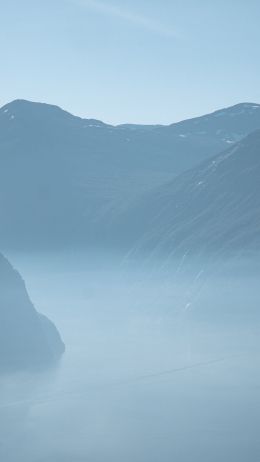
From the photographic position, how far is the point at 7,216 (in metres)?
158

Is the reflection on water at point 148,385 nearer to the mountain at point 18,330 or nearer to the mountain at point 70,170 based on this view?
the mountain at point 18,330

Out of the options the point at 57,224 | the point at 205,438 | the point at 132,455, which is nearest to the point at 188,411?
the point at 205,438

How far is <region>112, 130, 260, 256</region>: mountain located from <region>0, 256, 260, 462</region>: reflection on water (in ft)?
31.1

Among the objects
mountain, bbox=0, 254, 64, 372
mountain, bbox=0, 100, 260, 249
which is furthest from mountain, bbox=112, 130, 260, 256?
mountain, bbox=0, 254, 64, 372

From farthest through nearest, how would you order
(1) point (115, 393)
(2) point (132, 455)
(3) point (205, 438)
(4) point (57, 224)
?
1. (4) point (57, 224)
2. (1) point (115, 393)
3. (3) point (205, 438)
4. (2) point (132, 455)

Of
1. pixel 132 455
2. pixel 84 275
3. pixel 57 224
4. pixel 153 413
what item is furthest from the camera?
pixel 57 224

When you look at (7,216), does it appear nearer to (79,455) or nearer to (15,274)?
(15,274)

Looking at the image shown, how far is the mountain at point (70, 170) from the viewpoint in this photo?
498 feet

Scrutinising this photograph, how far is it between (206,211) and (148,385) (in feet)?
224

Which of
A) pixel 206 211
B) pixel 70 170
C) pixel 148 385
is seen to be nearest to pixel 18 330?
pixel 148 385

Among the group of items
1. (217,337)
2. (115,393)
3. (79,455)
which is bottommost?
(217,337)

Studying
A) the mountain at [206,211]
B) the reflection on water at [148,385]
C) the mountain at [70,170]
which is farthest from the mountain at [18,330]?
the mountain at [70,170]

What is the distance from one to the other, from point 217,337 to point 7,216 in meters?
82.2

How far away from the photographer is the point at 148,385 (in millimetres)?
A: 59719
